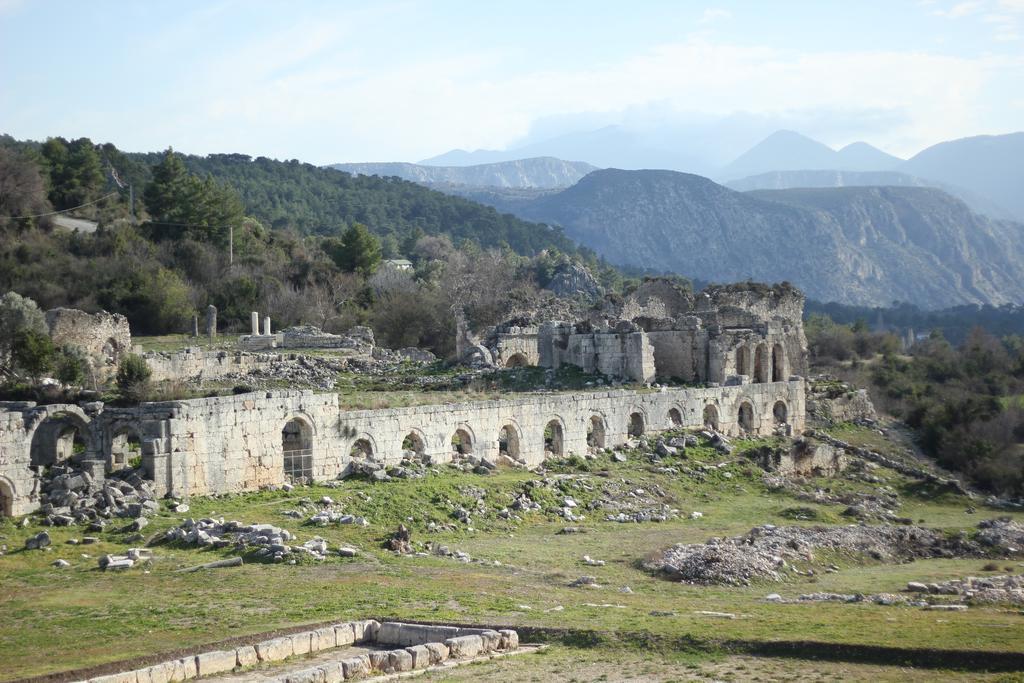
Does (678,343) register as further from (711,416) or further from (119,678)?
(119,678)

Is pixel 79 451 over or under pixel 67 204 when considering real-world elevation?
under

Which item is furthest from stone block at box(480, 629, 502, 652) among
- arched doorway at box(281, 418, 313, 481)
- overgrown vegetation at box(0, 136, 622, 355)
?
overgrown vegetation at box(0, 136, 622, 355)

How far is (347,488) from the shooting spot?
24.8 m

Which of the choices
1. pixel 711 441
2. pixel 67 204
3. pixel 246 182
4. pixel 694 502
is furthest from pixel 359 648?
pixel 246 182

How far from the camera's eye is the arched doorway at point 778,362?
1758 inches

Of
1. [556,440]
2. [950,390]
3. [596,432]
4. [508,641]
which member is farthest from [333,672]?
[950,390]

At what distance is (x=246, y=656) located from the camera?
14406mm

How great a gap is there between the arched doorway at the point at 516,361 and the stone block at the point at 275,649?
2919cm

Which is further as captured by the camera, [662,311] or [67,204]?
[67,204]

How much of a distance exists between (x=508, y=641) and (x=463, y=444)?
46.5 feet

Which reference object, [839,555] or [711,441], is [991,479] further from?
[839,555]

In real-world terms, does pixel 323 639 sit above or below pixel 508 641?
above

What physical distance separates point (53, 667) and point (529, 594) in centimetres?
711

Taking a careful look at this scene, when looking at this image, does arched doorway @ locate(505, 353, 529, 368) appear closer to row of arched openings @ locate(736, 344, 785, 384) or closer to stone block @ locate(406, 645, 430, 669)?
row of arched openings @ locate(736, 344, 785, 384)
